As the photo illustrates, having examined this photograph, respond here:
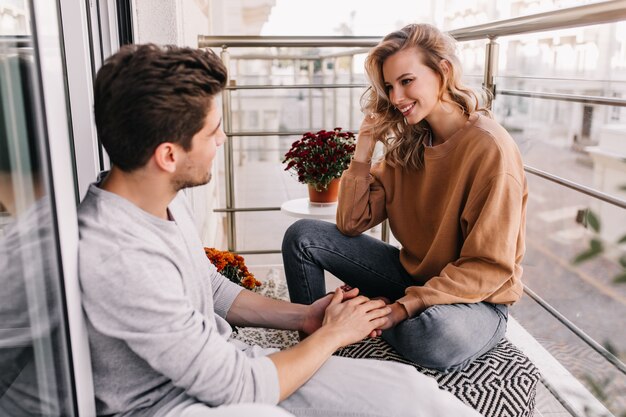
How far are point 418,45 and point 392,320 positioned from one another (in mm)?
740

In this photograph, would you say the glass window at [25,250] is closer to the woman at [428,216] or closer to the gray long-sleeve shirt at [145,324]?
the gray long-sleeve shirt at [145,324]

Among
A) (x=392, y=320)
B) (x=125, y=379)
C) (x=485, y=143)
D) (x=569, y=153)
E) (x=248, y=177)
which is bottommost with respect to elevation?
(x=569, y=153)

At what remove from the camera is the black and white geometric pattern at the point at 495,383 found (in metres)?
1.36

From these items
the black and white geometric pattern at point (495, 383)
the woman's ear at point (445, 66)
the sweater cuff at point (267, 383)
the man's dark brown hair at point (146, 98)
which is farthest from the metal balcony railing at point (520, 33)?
the man's dark brown hair at point (146, 98)

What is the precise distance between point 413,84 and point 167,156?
86 cm

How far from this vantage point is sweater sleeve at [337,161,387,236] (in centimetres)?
181

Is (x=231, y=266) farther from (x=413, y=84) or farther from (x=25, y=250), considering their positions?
(x=25, y=250)

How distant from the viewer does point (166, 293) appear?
89cm

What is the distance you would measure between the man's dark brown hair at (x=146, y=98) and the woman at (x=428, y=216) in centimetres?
76

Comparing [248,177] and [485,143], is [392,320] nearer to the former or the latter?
[485,143]

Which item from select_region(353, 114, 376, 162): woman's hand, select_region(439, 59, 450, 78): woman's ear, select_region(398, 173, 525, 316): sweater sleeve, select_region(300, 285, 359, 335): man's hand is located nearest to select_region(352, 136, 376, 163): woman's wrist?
select_region(353, 114, 376, 162): woman's hand


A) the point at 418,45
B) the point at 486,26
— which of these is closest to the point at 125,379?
the point at 418,45

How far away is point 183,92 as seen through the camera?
0.91 metres

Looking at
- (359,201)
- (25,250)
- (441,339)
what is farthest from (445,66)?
(25,250)
